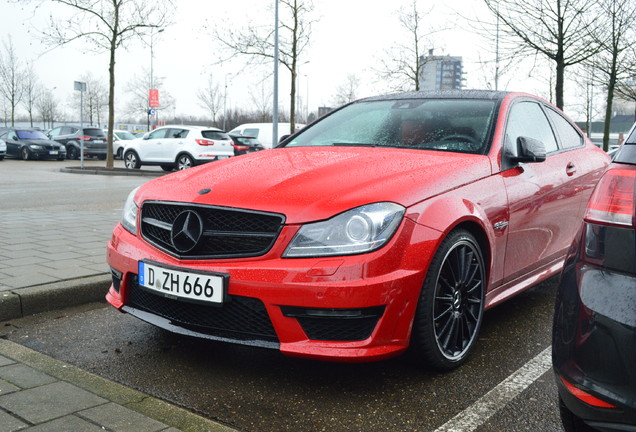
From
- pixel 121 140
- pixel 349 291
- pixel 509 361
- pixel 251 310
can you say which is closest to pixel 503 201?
pixel 509 361

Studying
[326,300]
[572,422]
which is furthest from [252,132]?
[572,422]

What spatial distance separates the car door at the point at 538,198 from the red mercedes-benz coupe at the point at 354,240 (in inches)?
0.6

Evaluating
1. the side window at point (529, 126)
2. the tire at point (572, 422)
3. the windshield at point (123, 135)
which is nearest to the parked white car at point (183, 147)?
the windshield at point (123, 135)

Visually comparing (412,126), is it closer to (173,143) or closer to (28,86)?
(173,143)

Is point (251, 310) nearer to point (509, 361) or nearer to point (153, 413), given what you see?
point (153, 413)

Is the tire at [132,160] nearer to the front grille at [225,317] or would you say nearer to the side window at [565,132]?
the side window at [565,132]


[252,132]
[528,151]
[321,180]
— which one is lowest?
[321,180]

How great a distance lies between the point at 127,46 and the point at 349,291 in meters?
20.9

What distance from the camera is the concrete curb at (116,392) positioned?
2.51 metres

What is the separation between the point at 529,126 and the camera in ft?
14.0

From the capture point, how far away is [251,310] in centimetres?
285

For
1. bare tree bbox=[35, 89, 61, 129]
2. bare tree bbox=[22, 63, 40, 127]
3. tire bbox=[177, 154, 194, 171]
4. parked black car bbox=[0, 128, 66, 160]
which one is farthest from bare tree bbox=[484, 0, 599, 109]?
bare tree bbox=[35, 89, 61, 129]

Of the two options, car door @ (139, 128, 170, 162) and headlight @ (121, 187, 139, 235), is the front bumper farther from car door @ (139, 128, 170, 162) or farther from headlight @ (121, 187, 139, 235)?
car door @ (139, 128, 170, 162)

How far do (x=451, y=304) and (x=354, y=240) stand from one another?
2.34 feet
